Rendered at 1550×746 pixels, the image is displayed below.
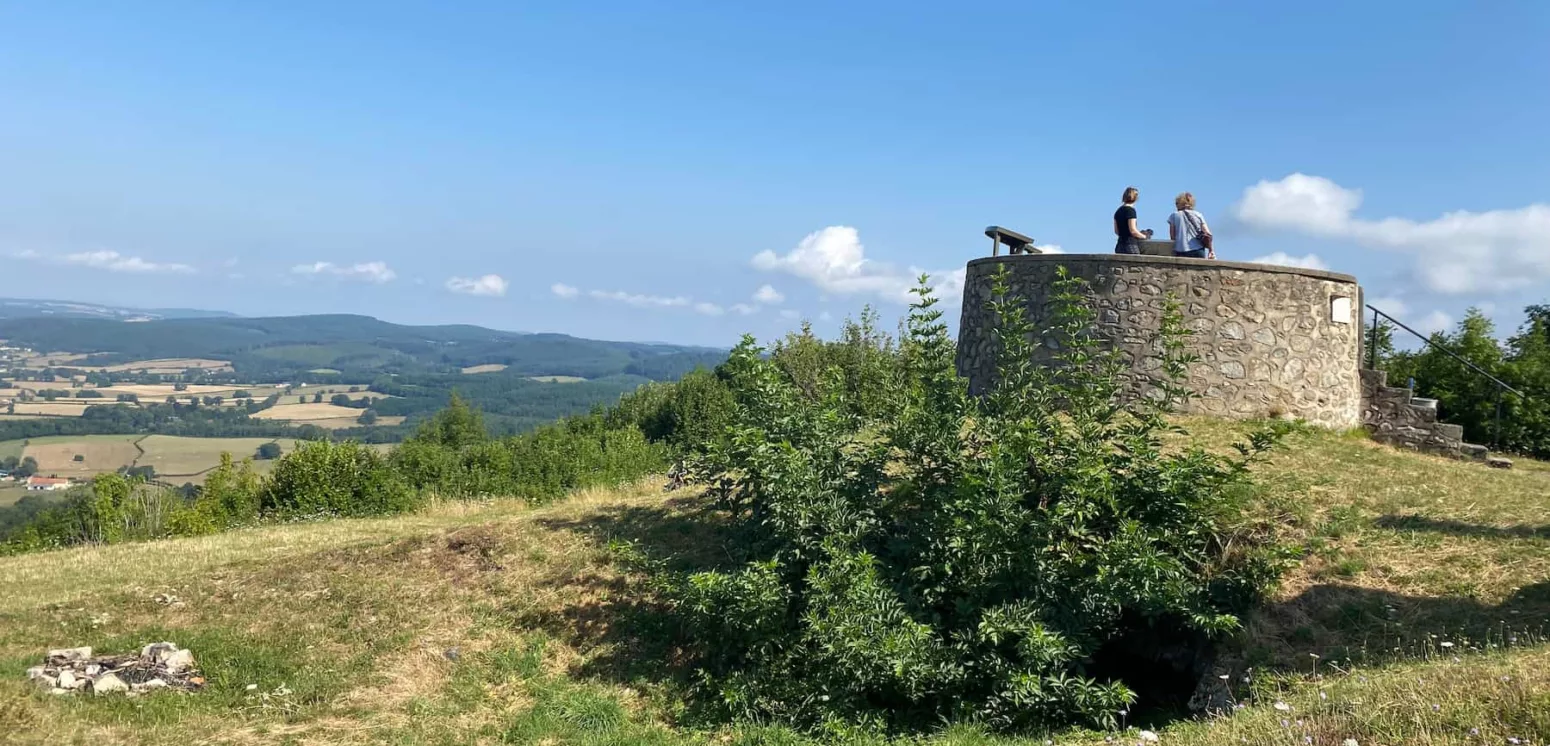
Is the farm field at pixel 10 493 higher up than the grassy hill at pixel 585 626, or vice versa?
the grassy hill at pixel 585 626

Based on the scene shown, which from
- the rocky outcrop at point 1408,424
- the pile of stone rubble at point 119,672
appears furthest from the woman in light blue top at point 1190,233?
the pile of stone rubble at point 119,672

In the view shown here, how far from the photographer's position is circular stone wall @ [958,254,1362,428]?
11.7 metres

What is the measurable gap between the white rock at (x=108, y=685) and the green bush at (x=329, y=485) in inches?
541

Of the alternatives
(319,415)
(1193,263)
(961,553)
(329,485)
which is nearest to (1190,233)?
(1193,263)

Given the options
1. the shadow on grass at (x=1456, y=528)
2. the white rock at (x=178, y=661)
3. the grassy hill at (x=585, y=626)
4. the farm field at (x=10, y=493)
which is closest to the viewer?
the grassy hill at (x=585, y=626)

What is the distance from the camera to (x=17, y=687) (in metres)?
7.21

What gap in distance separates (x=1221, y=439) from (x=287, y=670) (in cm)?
1077

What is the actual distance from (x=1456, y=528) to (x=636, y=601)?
830 centimetres

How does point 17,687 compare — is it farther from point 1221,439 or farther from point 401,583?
point 1221,439

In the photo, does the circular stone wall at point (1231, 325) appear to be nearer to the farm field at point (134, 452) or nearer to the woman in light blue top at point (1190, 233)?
the woman in light blue top at point (1190, 233)

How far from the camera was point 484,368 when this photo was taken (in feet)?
621

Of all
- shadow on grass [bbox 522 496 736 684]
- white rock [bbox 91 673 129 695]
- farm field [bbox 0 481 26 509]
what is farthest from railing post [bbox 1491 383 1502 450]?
farm field [bbox 0 481 26 509]

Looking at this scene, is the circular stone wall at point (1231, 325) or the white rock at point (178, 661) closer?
the white rock at point (178, 661)

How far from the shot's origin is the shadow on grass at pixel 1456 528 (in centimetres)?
818
